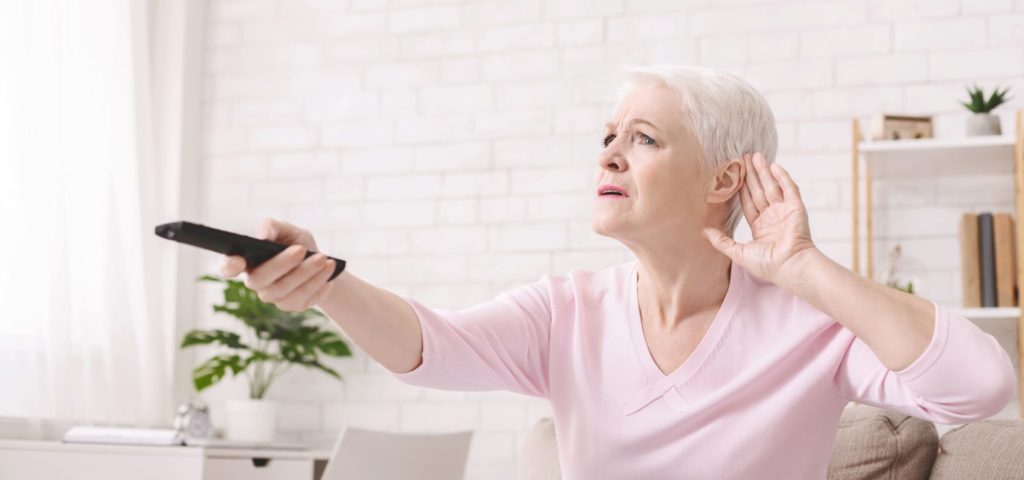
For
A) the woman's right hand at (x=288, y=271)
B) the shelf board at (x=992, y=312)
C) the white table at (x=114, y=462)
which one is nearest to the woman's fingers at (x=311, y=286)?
the woman's right hand at (x=288, y=271)

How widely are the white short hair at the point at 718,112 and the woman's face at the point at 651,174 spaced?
2cm

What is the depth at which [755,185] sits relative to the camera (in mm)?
1841

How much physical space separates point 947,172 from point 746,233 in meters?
0.61

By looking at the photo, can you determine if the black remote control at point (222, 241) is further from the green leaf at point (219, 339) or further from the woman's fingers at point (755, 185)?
the green leaf at point (219, 339)

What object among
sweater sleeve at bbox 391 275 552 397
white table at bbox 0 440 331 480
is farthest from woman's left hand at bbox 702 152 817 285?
white table at bbox 0 440 331 480

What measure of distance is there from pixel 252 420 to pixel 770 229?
251cm

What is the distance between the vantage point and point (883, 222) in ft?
11.6

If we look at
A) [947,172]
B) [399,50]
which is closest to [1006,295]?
[947,172]

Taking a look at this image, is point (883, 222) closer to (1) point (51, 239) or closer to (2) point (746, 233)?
(2) point (746, 233)

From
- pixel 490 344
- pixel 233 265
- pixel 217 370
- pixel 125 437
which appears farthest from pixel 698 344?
pixel 217 370

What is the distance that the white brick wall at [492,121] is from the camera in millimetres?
3566

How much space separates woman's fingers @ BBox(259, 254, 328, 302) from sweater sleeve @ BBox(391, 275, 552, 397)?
0.29m

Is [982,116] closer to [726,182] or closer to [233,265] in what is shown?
[726,182]

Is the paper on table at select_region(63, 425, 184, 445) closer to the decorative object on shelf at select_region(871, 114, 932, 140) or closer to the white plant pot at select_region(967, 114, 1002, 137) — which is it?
the decorative object on shelf at select_region(871, 114, 932, 140)
